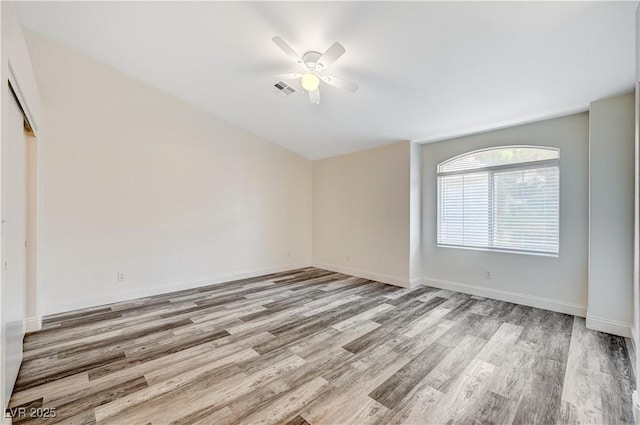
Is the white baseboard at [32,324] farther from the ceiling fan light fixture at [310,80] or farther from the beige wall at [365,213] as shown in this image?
the beige wall at [365,213]

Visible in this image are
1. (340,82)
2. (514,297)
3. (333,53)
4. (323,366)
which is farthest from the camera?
(514,297)

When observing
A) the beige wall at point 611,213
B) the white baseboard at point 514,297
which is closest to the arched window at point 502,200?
the beige wall at point 611,213

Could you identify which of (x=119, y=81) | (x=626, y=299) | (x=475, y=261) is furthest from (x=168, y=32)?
(x=626, y=299)

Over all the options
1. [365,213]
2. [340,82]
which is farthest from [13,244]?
[365,213]

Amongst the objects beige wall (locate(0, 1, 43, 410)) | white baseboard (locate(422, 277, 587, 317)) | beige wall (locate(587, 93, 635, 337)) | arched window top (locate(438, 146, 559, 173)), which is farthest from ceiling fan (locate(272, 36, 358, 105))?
white baseboard (locate(422, 277, 587, 317))

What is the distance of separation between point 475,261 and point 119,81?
596 centimetres

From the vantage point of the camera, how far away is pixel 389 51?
2656 mm

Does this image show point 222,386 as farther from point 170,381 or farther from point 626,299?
point 626,299

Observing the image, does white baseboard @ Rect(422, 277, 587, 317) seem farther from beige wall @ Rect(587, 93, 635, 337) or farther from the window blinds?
the window blinds

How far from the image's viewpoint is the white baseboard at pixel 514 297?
11.0ft

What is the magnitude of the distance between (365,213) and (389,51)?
3.09 meters

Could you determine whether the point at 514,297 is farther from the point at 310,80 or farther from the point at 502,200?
the point at 310,80

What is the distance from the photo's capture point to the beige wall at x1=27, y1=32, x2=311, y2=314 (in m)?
3.40

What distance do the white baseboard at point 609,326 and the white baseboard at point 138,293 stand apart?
478cm
